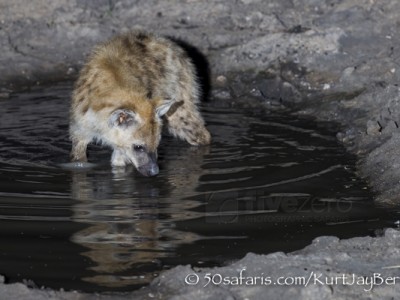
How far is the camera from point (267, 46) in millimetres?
10945

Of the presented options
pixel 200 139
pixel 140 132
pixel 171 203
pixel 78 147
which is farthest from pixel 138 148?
pixel 171 203

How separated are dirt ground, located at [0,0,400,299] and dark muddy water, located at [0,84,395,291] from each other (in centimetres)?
55

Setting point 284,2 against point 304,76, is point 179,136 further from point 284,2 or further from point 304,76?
point 284,2

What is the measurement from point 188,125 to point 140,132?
0.95 meters

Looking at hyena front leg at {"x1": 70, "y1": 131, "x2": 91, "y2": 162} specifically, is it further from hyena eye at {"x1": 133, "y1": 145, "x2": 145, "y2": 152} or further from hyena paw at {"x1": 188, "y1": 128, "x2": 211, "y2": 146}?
hyena paw at {"x1": 188, "y1": 128, "x2": 211, "y2": 146}

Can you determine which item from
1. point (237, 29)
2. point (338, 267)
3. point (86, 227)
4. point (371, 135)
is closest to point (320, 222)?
point (338, 267)

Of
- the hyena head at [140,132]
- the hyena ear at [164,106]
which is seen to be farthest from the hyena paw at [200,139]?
the hyena ear at [164,106]

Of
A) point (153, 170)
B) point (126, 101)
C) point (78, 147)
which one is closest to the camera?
point (153, 170)

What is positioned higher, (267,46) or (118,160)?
(267,46)

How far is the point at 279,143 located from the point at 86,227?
259 centimetres

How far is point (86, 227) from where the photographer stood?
684 cm

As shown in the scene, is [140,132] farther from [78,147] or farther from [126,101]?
[78,147]

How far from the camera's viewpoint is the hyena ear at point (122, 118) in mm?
8133

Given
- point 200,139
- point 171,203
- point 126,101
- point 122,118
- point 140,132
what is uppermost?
point 126,101
